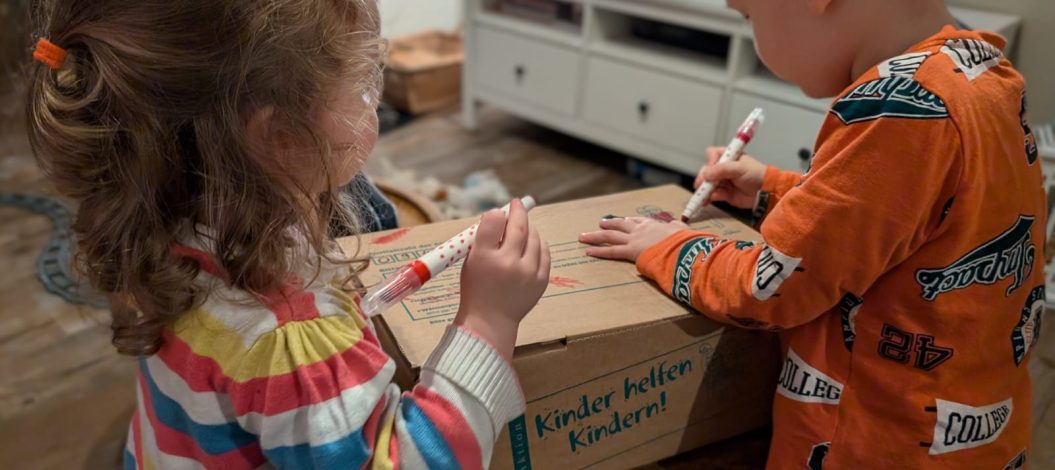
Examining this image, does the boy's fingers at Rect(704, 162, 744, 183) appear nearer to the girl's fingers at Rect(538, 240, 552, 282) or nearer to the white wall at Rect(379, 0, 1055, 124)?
the girl's fingers at Rect(538, 240, 552, 282)

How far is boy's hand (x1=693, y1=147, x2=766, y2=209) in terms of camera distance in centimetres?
100

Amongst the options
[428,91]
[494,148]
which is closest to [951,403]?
[494,148]

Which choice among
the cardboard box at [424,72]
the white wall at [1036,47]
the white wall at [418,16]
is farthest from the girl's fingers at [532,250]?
the white wall at [418,16]

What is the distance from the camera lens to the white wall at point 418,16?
2.74 meters

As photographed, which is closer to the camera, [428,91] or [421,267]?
[421,267]

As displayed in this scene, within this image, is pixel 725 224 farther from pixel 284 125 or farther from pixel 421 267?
pixel 284 125

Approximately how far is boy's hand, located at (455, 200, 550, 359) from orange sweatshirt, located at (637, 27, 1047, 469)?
→ 23cm

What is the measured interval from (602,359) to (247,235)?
1.24ft

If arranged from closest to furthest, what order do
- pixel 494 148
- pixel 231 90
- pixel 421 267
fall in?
pixel 231 90
pixel 421 267
pixel 494 148

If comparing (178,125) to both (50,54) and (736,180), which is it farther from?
(736,180)

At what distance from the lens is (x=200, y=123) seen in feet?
1.73

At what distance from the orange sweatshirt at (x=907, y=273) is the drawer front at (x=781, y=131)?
0.84 metres

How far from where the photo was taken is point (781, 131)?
5.44 ft

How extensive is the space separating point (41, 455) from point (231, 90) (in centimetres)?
82
